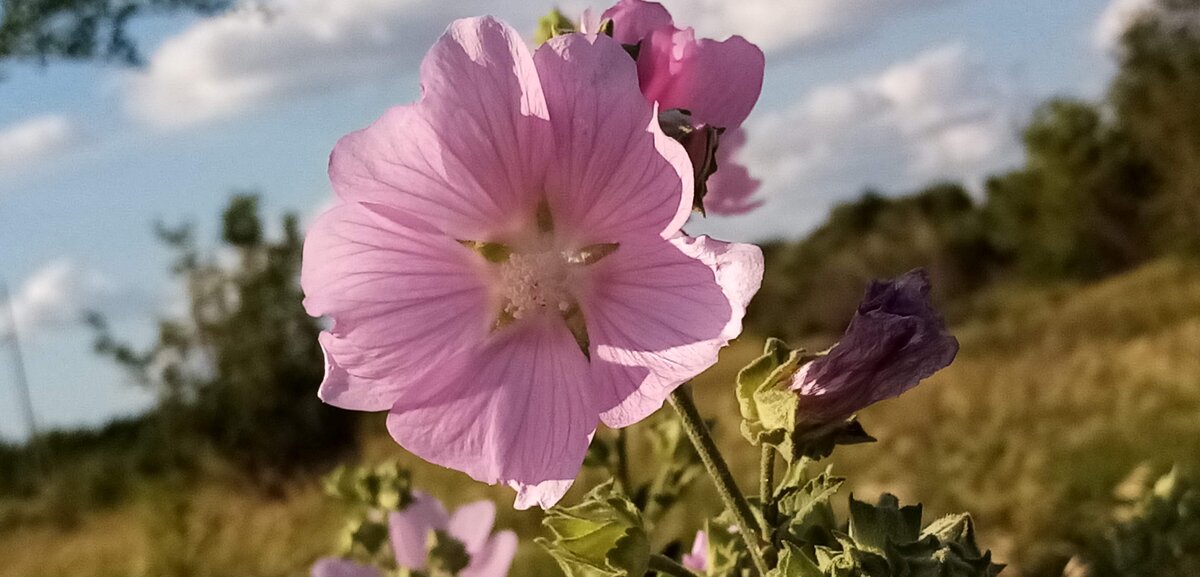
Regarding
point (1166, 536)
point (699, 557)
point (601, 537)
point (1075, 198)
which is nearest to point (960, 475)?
point (1166, 536)

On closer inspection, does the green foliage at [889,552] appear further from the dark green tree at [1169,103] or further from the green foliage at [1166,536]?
the dark green tree at [1169,103]

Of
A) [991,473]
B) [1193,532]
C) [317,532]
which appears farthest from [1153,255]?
[1193,532]

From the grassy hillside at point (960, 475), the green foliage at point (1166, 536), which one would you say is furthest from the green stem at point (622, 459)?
the grassy hillside at point (960, 475)

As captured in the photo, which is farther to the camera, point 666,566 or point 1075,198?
point 1075,198

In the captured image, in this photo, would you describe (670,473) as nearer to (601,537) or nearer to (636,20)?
(601,537)

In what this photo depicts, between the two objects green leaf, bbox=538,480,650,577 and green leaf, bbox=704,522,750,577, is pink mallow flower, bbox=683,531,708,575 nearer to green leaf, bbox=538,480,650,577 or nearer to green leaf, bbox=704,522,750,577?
green leaf, bbox=704,522,750,577

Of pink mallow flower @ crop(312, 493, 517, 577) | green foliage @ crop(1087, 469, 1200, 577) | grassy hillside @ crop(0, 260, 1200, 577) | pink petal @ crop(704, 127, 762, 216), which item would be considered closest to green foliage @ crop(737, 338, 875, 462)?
pink petal @ crop(704, 127, 762, 216)

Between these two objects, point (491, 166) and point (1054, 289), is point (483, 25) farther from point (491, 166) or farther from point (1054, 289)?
point (1054, 289)
